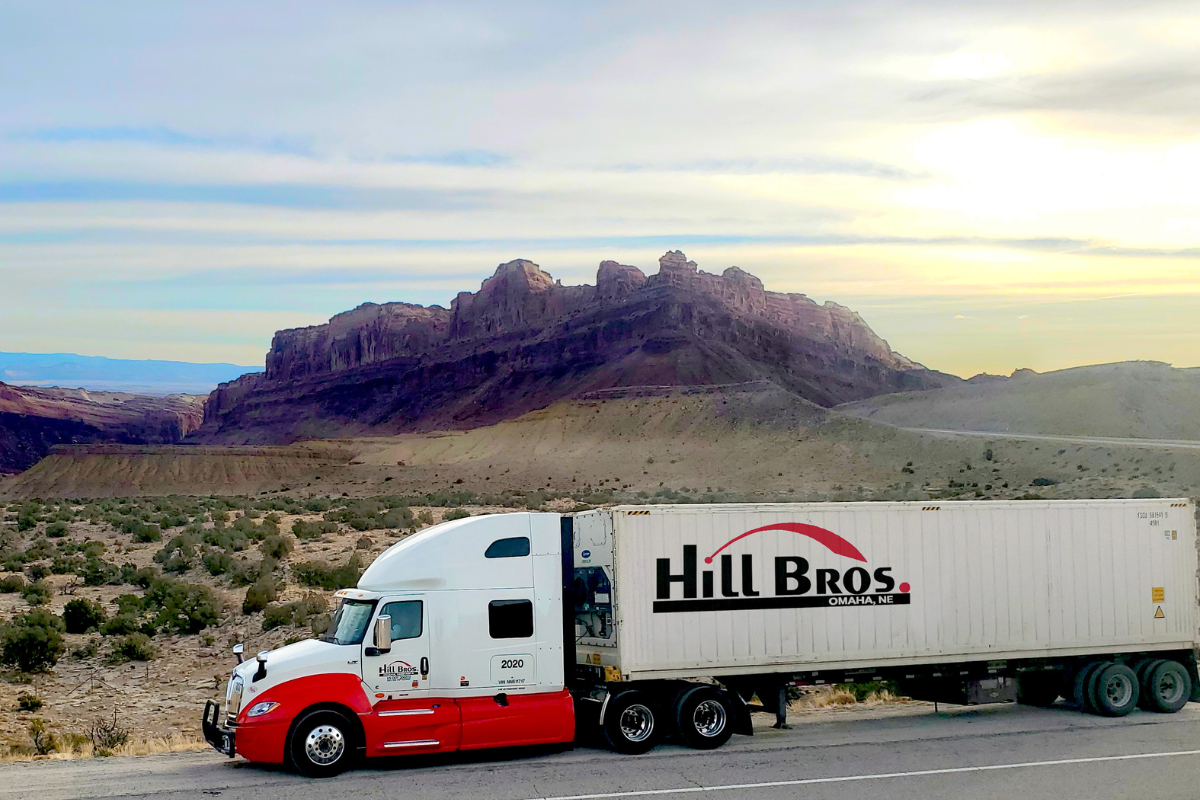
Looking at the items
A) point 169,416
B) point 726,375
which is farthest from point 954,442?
point 169,416

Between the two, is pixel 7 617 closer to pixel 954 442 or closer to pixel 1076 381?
pixel 954 442

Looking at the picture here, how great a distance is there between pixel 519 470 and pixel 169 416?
117m

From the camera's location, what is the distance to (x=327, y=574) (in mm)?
30641

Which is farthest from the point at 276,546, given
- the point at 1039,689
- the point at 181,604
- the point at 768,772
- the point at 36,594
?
the point at 768,772

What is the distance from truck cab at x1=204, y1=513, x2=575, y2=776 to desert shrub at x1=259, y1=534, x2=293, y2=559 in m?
21.9

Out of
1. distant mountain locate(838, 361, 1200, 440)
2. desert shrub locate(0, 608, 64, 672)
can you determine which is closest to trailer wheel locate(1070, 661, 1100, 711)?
desert shrub locate(0, 608, 64, 672)

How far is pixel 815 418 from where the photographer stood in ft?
307

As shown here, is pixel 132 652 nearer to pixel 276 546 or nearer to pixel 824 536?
pixel 276 546

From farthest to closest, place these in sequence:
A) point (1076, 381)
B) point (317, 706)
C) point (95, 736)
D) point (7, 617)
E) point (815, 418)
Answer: point (1076, 381) → point (815, 418) → point (7, 617) → point (95, 736) → point (317, 706)

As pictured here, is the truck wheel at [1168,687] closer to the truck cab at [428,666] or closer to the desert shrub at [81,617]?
the truck cab at [428,666]

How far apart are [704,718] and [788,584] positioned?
2081mm

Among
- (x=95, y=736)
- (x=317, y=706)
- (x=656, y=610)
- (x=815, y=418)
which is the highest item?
(x=815, y=418)

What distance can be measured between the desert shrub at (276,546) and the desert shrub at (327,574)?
2.93 meters

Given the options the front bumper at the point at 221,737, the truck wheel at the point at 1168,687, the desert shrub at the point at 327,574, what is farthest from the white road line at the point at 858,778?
the desert shrub at the point at 327,574
